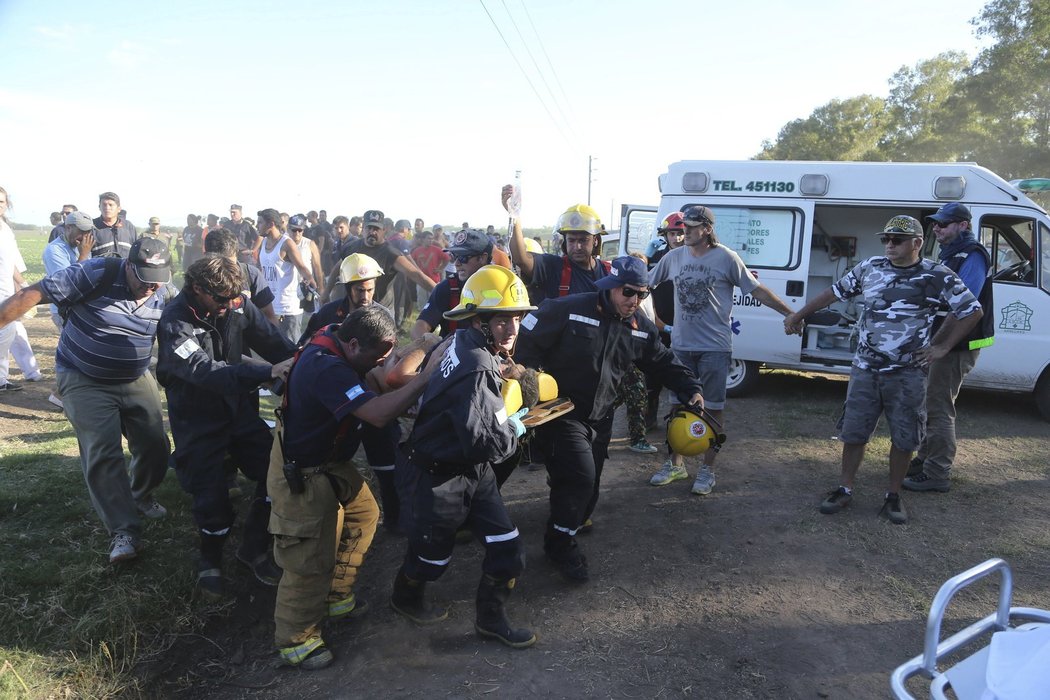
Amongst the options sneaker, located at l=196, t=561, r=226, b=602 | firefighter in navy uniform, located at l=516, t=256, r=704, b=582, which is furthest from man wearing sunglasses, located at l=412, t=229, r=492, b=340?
sneaker, located at l=196, t=561, r=226, b=602

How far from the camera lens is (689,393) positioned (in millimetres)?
4293

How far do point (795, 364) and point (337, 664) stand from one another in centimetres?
642

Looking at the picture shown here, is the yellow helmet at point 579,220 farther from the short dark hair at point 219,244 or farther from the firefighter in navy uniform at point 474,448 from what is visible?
the short dark hair at point 219,244

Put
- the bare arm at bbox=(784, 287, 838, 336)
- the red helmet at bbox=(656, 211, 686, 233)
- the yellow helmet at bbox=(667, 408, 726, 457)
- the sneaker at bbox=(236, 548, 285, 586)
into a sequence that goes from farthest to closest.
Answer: the red helmet at bbox=(656, 211, 686, 233) → the bare arm at bbox=(784, 287, 838, 336) → the yellow helmet at bbox=(667, 408, 726, 457) → the sneaker at bbox=(236, 548, 285, 586)

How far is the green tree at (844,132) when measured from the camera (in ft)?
98.3

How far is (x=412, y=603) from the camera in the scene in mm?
3547

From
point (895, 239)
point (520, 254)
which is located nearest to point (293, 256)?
point (520, 254)

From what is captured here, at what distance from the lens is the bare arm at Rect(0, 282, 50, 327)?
11.5 feet

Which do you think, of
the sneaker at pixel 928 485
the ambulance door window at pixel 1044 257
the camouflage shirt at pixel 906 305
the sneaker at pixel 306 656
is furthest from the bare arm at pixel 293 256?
the ambulance door window at pixel 1044 257

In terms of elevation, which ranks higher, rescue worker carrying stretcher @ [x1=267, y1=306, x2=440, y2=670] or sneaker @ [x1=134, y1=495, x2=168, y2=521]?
rescue worker carrying stretcher @ [x1=267, y1=306, x2=440, y2=670]

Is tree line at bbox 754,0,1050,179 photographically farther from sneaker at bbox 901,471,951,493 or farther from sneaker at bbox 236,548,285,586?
sneaker at bbox 236,548,285,586

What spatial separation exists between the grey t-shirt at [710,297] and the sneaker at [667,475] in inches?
40.6

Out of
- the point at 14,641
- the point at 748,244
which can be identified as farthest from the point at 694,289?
the point at 14,641

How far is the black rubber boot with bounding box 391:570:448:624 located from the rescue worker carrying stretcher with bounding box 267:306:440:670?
377 mm
